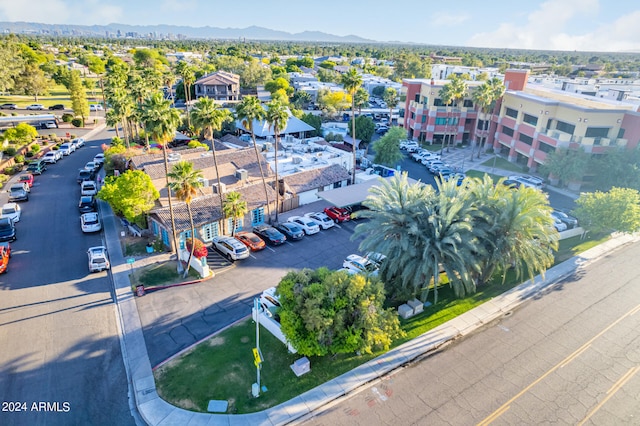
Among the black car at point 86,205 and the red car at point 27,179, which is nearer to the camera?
the black car at point 86,205

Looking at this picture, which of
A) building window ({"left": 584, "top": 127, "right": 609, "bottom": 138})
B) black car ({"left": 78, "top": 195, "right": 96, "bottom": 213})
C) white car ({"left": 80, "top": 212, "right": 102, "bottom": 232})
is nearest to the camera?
white car ({"left": 80, "top": 212, "right": 102, "bottom": 232})

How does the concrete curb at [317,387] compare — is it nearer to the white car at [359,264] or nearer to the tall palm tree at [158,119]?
the white car at [359,264]

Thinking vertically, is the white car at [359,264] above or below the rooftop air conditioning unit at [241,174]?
below

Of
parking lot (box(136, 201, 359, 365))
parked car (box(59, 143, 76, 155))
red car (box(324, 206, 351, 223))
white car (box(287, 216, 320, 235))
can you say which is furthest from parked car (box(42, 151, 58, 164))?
red car (box(324, 206, 351, 223))

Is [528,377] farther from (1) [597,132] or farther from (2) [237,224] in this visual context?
(1) [597,132]

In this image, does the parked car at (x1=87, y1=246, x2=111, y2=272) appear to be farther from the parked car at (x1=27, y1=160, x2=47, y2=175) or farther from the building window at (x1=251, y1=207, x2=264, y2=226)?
the parked car at (x1=27, y1=160, x2=47, y2=175)

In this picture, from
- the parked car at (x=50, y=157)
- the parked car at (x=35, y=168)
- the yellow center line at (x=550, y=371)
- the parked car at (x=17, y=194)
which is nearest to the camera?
the yellow center line at (x=550, y=371)

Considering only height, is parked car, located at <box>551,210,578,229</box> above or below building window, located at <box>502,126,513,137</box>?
below

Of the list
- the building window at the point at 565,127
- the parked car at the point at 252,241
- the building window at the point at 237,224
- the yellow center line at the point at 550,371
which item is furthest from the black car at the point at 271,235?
the building window at the point at 565,127
